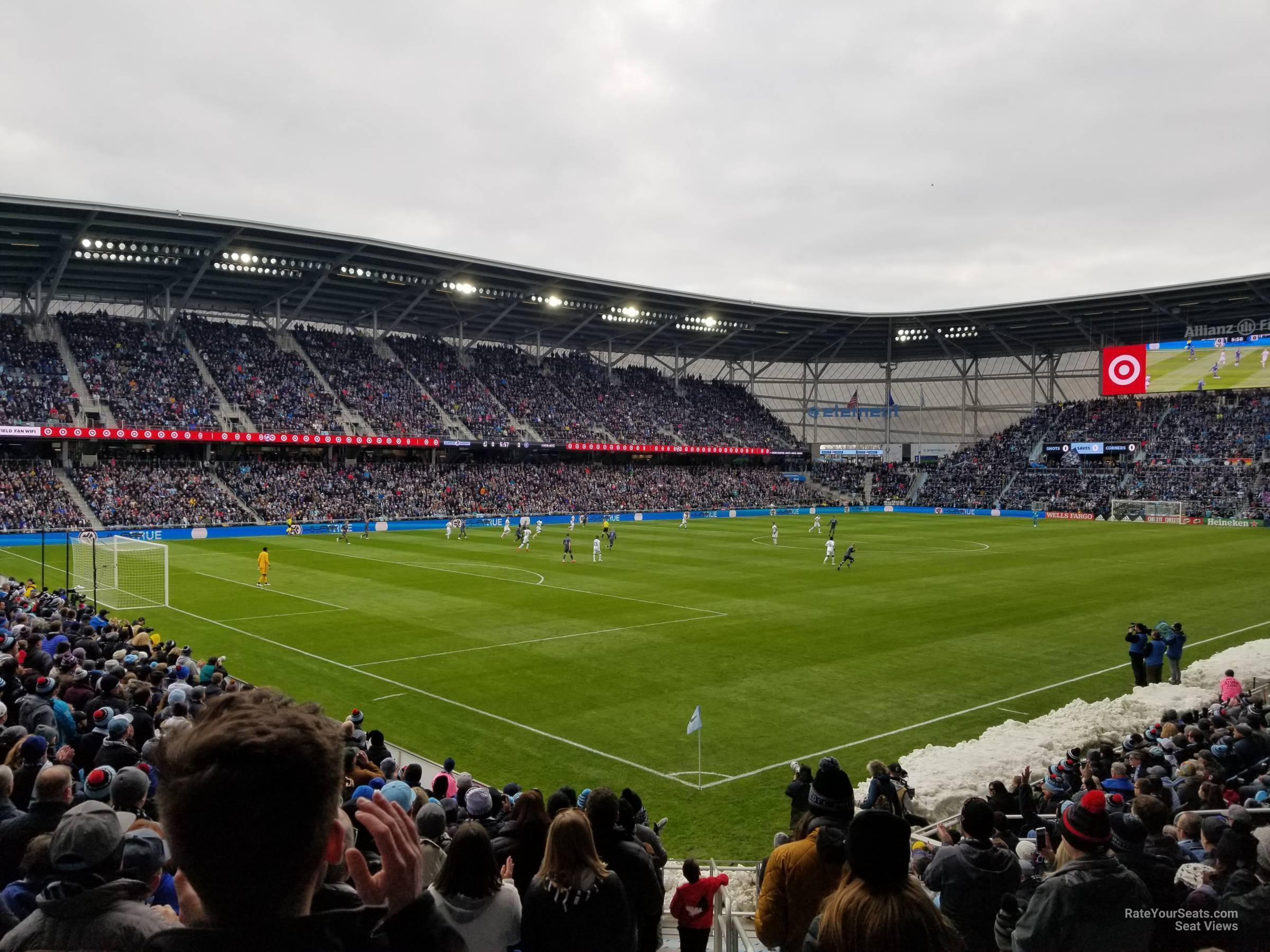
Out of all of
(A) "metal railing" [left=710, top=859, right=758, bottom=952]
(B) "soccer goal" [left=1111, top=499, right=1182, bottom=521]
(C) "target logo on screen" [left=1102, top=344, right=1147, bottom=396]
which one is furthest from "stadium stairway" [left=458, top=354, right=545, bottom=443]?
(A) "metal railing" [left=710, top=859, right=758, bottom=952]

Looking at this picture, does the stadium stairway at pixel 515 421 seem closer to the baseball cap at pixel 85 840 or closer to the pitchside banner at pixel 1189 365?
the pitchside banner at pixel 1189 365

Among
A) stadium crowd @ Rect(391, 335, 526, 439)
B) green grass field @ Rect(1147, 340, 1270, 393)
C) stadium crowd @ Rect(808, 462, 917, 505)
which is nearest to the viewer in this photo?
green grass field @ Rect(1147, 340, 1270, 393)

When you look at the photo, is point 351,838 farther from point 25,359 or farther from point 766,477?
point 766,477

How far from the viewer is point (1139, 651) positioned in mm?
20203

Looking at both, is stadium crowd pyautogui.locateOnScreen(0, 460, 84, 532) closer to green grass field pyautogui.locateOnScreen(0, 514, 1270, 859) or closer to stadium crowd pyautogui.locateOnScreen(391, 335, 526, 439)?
green grass field pyautogui.locateOnScreen(0, 514, 1270, 859)

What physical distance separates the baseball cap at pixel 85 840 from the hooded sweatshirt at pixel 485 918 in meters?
1.38

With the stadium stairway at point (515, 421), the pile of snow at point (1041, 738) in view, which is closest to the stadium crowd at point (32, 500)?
the stadium stairway at point (515, 421)

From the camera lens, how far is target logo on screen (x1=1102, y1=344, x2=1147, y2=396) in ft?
260

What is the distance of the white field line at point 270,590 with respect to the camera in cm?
3019

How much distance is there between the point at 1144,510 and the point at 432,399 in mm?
62071

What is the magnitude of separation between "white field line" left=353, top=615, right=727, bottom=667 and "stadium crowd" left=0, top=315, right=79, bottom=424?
4470 cm

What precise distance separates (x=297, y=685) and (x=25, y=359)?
52.2 meters

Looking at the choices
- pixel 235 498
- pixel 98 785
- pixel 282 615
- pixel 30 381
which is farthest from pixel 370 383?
pixel 98 785

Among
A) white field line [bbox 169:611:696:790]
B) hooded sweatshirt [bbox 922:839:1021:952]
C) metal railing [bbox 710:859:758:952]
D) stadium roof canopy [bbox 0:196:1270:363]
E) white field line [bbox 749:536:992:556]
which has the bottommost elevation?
white field line [bbox 169:611:696:790]
